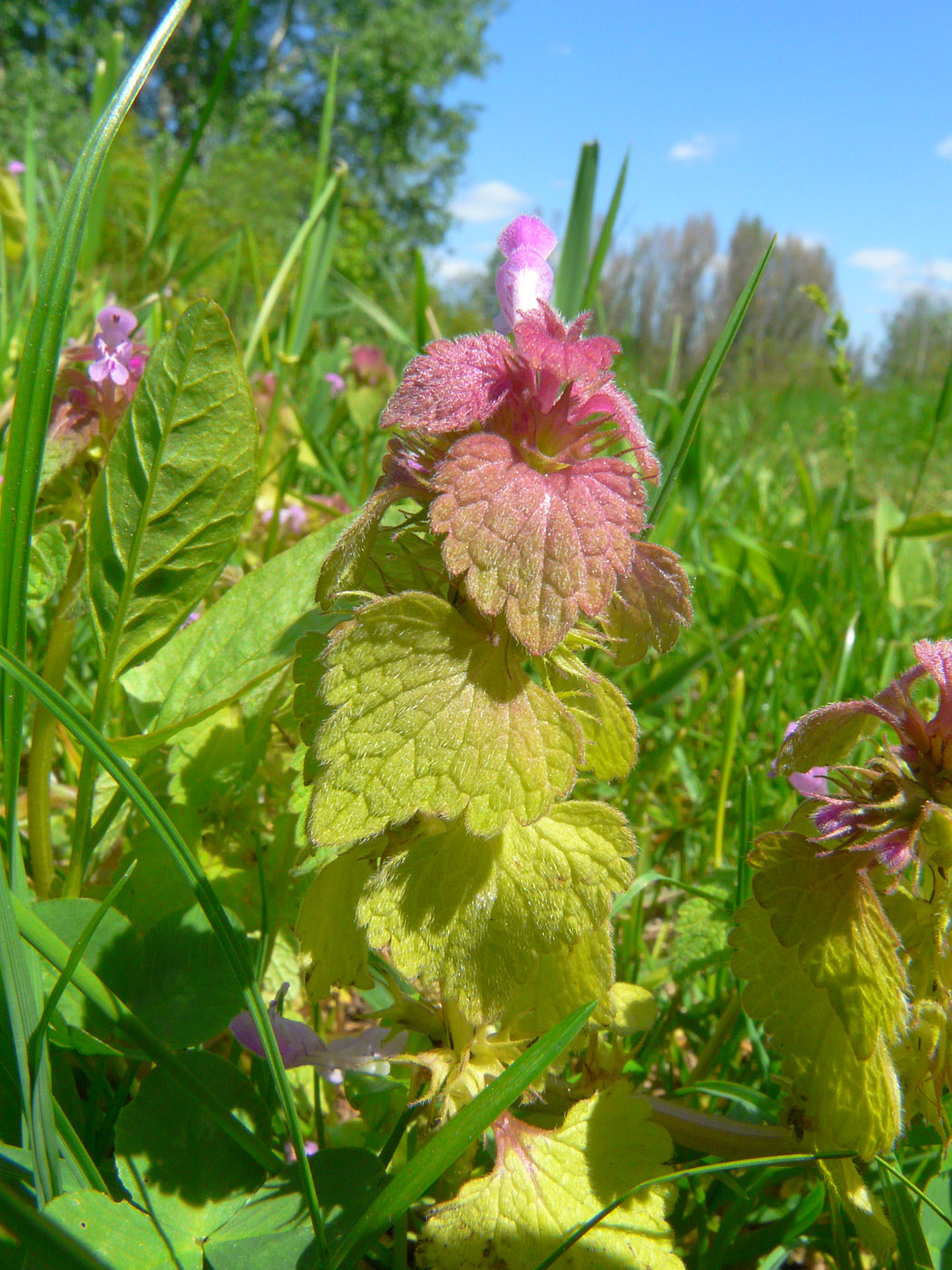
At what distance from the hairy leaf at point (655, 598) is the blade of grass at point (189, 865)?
28 centimetres

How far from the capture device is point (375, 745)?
46cm

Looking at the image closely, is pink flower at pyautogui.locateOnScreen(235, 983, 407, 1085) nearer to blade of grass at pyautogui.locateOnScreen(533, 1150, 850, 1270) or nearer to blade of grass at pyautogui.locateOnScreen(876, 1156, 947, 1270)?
blade of grass at pyautogui.locateOnScreen(533, 1150, 850, 1270)

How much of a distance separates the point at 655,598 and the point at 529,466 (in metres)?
0.11

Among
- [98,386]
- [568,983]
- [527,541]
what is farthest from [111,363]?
[568,983]

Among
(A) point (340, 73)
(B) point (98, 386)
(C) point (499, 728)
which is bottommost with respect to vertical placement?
(C) point (499, 728)

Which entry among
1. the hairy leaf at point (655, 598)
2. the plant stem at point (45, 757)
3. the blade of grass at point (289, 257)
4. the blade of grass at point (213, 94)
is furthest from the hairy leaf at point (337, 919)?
the blade of grass at point (289, 257)

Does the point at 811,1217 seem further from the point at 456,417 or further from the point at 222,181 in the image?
the point at 222,181

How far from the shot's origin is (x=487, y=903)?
0.49 metres

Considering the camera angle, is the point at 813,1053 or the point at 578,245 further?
the point at 578,245

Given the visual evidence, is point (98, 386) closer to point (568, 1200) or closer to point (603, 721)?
point (603, 721)

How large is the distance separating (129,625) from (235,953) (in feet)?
1.13

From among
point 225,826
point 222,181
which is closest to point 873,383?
point 222,181

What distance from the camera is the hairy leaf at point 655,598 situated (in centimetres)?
53

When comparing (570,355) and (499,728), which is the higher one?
(570,355)
